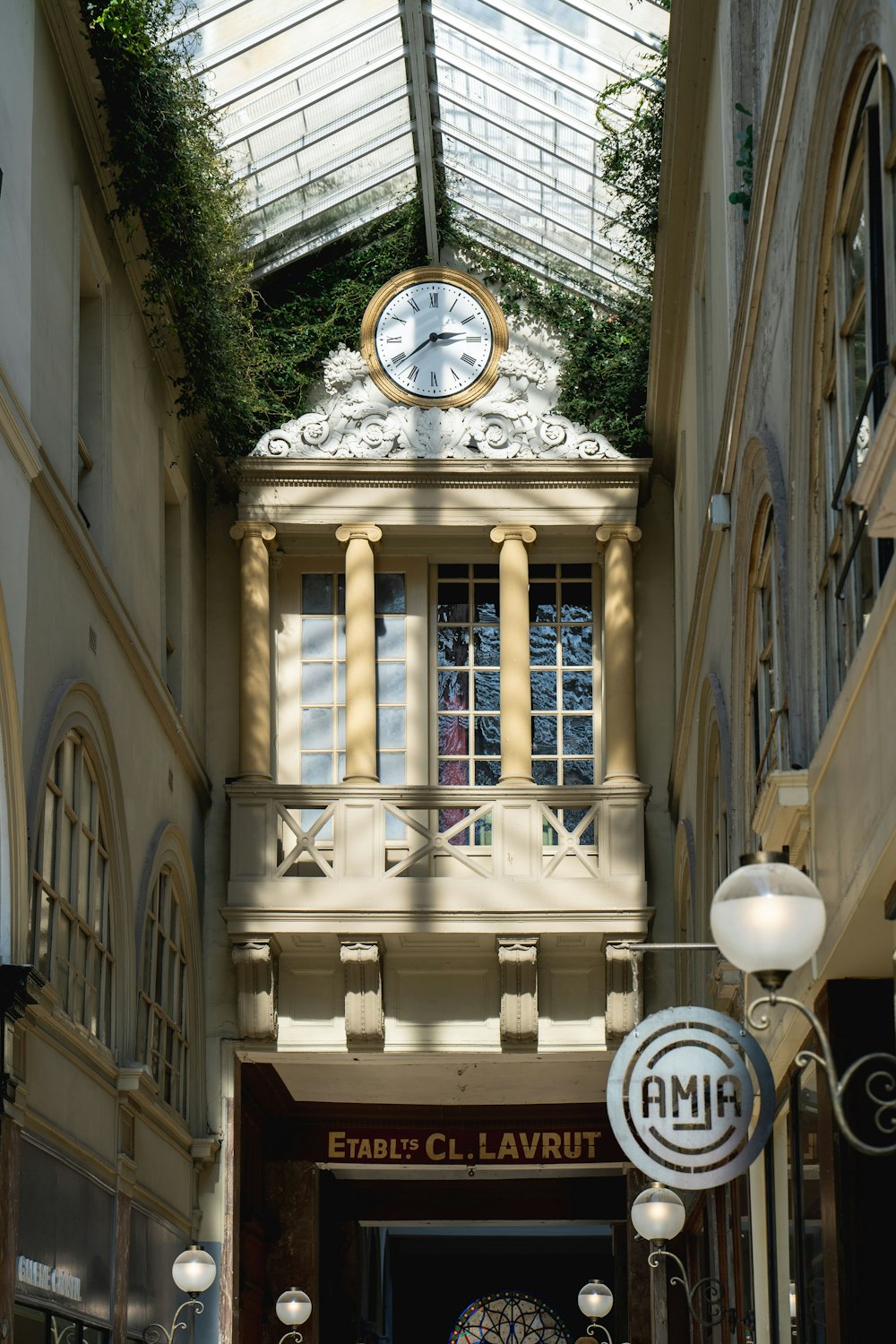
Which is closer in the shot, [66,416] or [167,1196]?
[66,416]

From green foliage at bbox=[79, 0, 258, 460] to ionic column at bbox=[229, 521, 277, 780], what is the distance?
73cm

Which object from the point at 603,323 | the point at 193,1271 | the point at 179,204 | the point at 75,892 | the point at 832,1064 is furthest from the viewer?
the point at 603,323

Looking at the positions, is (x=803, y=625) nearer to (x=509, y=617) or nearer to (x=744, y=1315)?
(x=744, y=1315)

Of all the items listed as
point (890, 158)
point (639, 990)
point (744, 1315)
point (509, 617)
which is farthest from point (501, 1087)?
point (890, 158)

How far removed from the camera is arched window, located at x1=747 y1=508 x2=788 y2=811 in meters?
7.52

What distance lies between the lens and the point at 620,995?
14.9 meters

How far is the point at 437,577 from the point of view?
16500 mm

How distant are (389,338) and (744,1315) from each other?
9.07m

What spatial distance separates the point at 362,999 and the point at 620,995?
1.95 meters

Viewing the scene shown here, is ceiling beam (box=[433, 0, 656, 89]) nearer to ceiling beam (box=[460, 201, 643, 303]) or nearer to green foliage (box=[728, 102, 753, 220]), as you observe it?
ceiling beam (box=[460, 201, 643, 303])

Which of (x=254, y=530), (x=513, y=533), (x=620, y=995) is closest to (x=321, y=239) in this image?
(x=254, y=530)

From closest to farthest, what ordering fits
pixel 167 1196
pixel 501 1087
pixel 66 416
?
pixel 66 416
pixel 167 1196
pixel 501 1087

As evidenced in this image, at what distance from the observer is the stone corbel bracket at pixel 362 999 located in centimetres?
1475

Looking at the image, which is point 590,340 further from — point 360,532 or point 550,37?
point 550,37
